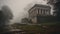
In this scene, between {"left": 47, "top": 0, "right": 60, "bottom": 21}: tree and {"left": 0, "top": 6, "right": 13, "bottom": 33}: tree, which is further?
{"left": 47, "top": 0, "right": 60, "bottom": 21}: tree

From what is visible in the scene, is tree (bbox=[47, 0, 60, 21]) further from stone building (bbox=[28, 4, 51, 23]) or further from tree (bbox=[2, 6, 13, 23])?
tree (bbox=[2, 6, 13, 23])

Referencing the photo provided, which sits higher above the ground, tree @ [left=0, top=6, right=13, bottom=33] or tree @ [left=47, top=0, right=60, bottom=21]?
tree @ [left=47, top=0, right=60, bottom=21]

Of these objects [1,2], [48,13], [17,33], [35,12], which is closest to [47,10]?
[48,13]

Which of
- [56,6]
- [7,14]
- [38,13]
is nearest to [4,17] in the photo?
[7,14]

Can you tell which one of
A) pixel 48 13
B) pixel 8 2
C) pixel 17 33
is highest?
pixel 8 2

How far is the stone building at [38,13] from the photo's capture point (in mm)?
1700

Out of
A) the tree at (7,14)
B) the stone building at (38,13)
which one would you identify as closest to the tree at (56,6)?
the stone building at (38,13)

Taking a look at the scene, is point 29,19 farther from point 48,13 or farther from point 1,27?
point 1,27

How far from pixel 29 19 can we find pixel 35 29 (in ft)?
0.50

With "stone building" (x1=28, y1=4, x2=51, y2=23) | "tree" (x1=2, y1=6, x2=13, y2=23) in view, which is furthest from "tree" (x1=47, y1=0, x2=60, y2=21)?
"tree" (x1=2, y1=6, x2=13, y2=23)

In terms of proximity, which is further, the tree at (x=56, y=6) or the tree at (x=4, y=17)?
the tree at (x=56, y=6)

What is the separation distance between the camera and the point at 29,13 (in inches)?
66.7

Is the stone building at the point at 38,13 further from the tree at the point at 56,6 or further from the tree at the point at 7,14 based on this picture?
the tree at the point at 7,14

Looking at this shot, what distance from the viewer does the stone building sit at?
5.58 feet
